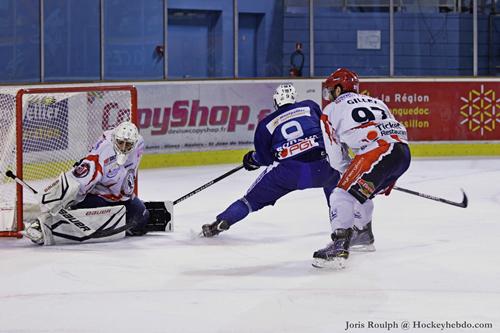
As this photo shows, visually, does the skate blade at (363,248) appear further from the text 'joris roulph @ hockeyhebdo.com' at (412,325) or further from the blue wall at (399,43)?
the blue wall at (399,43)

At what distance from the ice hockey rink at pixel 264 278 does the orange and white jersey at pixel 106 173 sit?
0.30 meters

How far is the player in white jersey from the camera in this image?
556 centimetres

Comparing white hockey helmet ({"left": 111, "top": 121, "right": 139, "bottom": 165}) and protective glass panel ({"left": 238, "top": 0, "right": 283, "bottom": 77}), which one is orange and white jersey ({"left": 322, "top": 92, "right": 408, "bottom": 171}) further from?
protective glass panel ({"left": 238, "top": 0, "right": 283, "bottom": 77})

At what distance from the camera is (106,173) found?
6.37 metres

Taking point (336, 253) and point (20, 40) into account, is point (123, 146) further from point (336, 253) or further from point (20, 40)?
point (20, 40)

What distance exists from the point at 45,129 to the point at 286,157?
1.96 m

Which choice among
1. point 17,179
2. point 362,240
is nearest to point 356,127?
point 362,240

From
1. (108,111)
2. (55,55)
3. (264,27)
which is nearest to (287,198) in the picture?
(108,111)

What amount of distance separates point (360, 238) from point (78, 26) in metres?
5.73

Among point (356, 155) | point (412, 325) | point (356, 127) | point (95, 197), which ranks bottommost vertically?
point (412, 325)

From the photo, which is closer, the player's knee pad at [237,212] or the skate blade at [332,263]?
the skate blade at [332,263]

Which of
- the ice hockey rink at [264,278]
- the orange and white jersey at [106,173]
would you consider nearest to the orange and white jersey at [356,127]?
the ice hockey rink at [264,278]

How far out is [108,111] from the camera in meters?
7.75

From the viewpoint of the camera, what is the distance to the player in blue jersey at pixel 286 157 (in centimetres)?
646
